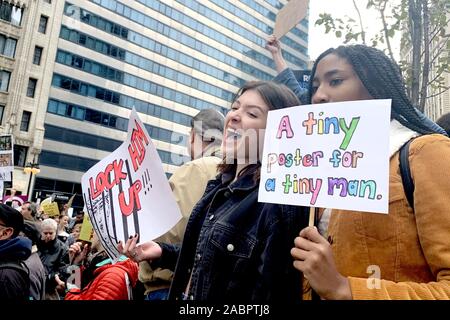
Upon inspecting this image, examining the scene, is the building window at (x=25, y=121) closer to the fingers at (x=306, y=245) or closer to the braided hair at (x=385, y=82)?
the braided hair at (x=385, y=82)

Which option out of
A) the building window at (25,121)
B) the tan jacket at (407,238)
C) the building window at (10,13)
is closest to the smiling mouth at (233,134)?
the tan jacket at (407,238)

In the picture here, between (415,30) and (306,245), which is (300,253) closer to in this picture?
(306,245)

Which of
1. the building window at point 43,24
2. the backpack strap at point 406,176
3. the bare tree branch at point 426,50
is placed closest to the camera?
the backpack strap at point 406,176

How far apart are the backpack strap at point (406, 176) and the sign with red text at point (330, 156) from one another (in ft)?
0.48

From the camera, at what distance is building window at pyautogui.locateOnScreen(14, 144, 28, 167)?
3027cm

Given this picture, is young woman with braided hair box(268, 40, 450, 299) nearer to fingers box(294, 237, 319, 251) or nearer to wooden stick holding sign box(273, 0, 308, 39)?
fingers box(294, 237, 319, 251)

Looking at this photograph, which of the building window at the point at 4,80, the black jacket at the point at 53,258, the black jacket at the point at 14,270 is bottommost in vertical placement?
the black jacket at the point at 53,258

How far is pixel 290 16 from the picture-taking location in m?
3.07

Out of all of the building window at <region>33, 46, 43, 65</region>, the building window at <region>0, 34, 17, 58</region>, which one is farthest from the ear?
the building window at <region>33, 46, 43, 65</region>

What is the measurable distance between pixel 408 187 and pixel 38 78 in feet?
113

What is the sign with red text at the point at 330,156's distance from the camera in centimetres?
114

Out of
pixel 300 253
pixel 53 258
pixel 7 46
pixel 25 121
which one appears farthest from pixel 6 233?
pixel 7 46

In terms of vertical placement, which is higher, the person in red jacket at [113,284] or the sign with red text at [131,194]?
the sign with red text at [131,194]

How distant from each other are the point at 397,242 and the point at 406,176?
0.21 metres
